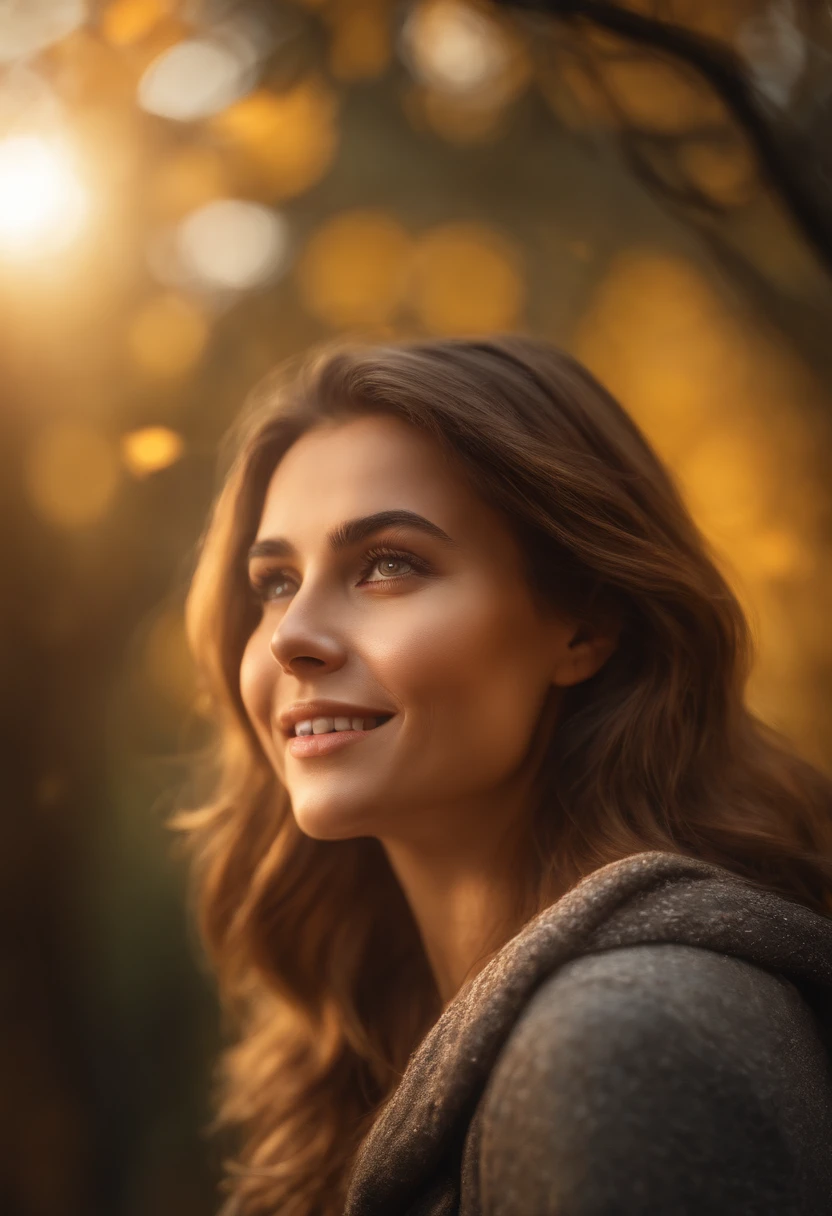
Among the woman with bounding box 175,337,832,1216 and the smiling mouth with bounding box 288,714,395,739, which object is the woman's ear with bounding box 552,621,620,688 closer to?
the woman with bounding box 175,337,832,1216

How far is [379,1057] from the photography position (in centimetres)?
153

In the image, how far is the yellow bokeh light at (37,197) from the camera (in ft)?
4.99

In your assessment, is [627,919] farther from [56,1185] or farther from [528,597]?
[56,1185]

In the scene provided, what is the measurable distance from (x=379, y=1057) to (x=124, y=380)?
4.13 ft

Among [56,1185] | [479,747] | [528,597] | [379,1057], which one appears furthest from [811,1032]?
[56,1185]

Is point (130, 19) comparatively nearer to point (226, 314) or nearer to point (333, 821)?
point (226, 314)

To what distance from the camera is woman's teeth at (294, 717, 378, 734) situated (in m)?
1.25

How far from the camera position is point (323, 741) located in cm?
125

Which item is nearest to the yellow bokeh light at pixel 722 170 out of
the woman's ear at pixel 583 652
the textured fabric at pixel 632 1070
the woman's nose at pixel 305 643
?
the woman's ear at pixel 583 652

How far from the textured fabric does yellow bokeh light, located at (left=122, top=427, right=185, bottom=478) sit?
1.15 meters

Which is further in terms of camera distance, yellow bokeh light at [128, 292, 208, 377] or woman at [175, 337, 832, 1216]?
yellow bokeh light at [128, 292, 208, 377]

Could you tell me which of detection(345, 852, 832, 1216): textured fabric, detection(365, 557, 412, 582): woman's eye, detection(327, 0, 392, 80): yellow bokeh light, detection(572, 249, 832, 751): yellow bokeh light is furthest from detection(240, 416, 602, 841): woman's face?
detection(327, 0, 392, 80): yellow bokeh light

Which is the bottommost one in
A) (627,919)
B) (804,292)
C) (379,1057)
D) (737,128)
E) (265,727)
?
(379,1057)

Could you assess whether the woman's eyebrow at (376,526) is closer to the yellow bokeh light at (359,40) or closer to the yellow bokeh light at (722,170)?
the yellow bokeh light at (722,170)
